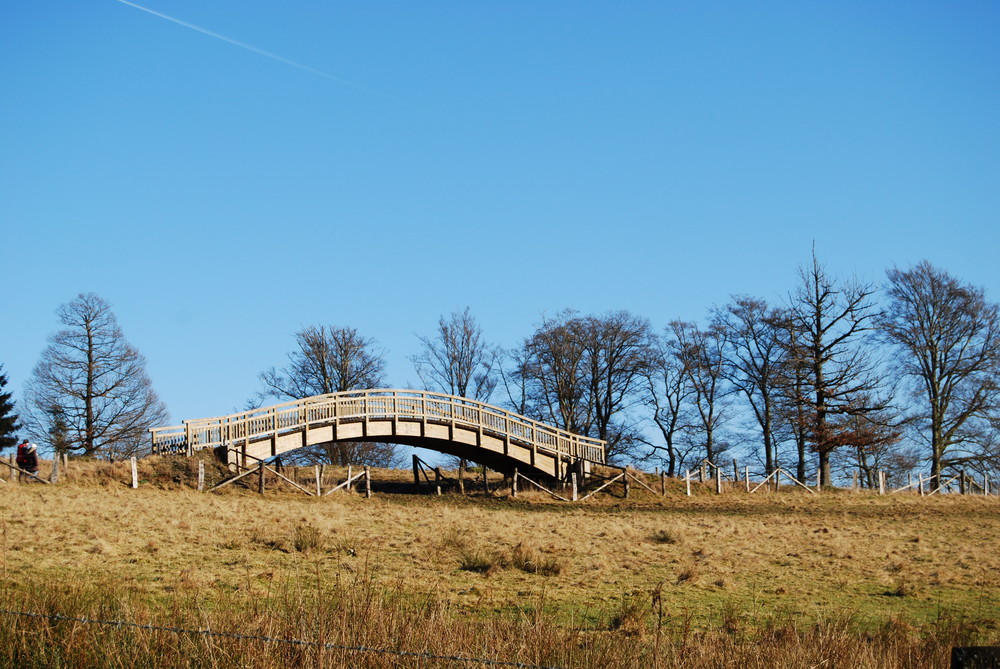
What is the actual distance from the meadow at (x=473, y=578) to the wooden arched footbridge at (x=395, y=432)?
1.62 metres

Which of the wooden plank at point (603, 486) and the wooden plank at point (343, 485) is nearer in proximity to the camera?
the wooden plank at point (343, 485)

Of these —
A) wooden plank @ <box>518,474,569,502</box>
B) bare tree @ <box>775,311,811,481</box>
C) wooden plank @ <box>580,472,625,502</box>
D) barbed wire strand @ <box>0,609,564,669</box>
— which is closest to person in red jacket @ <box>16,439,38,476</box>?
wooden plank @ <box>518,474,569,502</box>

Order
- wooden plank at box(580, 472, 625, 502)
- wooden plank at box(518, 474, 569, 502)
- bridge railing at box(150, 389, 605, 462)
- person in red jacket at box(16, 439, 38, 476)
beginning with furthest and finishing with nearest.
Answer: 1. wooden plank at box(580, 472, 625, 502)
2. wooden plank at box(518, 474, 569, 502)
3. bridge railing at box(150, 389, 605, 462)
4. person in red jacket at box(16, 439, 38, 476)

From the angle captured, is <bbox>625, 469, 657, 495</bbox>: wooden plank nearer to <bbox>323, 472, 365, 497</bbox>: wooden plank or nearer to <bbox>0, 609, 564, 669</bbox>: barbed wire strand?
<bbox>323, 472, 365, 497</bbox>: wooden plank

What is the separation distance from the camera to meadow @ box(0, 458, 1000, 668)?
820 centimetres

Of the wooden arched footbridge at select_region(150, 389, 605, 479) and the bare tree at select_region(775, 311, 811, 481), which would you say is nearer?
the wooden arched footbridge at select_region(150, 389, 605, 479)

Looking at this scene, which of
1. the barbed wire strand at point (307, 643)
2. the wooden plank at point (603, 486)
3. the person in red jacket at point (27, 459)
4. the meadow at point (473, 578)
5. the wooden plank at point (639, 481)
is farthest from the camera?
the wooden plank at point (639, 481)

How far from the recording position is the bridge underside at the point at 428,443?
31375 millimetres

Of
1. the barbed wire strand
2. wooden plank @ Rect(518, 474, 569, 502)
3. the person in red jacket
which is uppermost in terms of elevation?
the person in red jacket

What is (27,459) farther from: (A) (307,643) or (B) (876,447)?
(B) (876,447)

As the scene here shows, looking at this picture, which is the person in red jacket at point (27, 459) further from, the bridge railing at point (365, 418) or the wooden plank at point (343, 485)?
the wooden plank at point (343, 485)

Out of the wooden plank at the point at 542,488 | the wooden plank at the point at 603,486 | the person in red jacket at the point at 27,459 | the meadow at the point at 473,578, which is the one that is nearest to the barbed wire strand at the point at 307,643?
the meadow at the point at 473,578

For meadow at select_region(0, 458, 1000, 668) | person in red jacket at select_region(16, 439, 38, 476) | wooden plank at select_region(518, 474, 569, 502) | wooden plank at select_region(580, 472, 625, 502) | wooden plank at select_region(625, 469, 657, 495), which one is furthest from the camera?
wooden plank at select_region(625, 469, 657, 495)

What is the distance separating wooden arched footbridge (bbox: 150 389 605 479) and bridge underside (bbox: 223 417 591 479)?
1.3 inches
